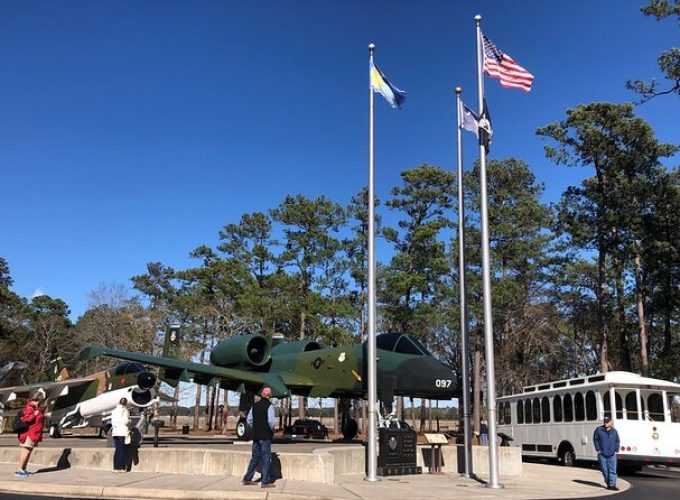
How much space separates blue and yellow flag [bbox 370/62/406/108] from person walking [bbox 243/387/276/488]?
784 centimetres

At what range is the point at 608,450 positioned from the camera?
44.5 feet

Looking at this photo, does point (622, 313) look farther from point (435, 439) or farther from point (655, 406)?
point (435, 439)

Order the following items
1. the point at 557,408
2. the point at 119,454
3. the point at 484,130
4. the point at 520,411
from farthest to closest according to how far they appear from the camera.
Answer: the point at 520,411, the point at 557,408, the point at 484,130, the point at 119,454

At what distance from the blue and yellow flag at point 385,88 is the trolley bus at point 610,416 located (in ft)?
36.6

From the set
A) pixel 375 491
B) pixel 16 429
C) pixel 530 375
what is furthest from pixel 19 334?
pixel 375 491

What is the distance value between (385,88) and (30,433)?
36.2 feet

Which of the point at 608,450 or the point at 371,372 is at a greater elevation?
the point at 371,372

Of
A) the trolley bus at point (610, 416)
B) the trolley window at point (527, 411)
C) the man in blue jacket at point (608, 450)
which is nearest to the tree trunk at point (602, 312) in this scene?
the trolley window at point (527, 411)

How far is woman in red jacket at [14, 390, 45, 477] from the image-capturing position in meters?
11.3

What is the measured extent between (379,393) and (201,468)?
5.26 meters

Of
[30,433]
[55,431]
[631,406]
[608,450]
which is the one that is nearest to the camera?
[30,433]

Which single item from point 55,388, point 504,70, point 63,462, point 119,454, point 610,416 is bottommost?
point 63,462

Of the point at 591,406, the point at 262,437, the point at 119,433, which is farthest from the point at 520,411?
the point at 119,433

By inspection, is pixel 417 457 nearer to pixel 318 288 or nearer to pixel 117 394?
pixel 117 394
